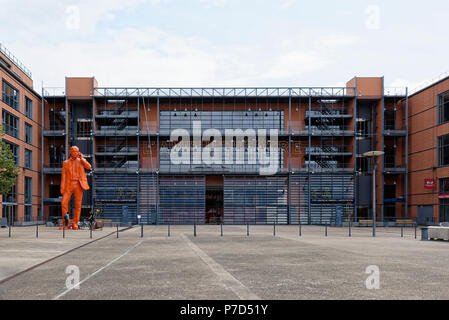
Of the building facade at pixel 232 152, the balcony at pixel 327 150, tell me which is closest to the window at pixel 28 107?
the building facade at pixel 232 152

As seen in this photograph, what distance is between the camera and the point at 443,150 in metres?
54.0

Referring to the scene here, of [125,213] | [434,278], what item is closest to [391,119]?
[125,213]

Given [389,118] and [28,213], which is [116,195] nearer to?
[28,213]

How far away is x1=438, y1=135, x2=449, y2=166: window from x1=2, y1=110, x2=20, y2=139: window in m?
47.3

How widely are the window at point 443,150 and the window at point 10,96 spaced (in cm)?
4761

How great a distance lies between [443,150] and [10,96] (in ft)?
157

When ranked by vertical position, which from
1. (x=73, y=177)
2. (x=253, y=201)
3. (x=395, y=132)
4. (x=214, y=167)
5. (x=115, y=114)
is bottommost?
(x=253, y=201)

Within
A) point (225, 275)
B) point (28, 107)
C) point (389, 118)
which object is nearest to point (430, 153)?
point (389, 118)

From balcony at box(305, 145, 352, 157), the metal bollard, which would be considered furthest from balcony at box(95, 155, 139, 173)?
the metal bollard
